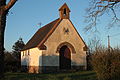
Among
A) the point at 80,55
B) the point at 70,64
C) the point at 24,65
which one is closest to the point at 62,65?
the point at 70,64

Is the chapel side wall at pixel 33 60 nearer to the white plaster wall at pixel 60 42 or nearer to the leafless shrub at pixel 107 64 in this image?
the white plaster wall at pixel 60 42

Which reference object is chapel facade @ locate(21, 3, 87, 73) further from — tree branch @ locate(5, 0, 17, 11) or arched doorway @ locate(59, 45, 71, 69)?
tree branch @ locate(5, 0, 17, 11)

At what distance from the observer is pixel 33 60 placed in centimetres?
3566

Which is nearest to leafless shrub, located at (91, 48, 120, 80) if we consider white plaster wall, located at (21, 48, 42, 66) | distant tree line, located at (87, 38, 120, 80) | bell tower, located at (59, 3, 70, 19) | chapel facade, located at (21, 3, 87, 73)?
distant tree line, located at (87, 38, 120, 80)

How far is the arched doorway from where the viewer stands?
33469 mm

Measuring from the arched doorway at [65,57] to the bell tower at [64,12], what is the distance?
4713mm

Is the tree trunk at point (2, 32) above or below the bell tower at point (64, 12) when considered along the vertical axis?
below

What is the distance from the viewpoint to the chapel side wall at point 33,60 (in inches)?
1283

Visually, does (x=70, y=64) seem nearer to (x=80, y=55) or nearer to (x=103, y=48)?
(x=80, y=55)

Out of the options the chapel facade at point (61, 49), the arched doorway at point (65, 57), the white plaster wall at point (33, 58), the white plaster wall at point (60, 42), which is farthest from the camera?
the arched doorway at point (65, 57)

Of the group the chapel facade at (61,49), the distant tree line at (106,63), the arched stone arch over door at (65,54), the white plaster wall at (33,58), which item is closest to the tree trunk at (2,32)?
the distant tree line at (106,63)

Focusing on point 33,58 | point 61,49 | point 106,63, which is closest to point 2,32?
point 106,63

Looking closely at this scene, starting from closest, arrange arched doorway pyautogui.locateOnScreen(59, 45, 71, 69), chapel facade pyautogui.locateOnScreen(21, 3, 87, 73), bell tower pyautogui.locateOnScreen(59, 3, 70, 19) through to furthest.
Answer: chapel facade pyautogui.locateOnScreen(21, 3, 87, 73) → arched doorway pyautogui.locateOnScreen(59, 45, 71, 69) → bell tower pyautogui.locateOnScreen(59, 3, 70, 19)

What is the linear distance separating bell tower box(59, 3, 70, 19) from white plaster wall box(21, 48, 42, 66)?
6.62 meters
